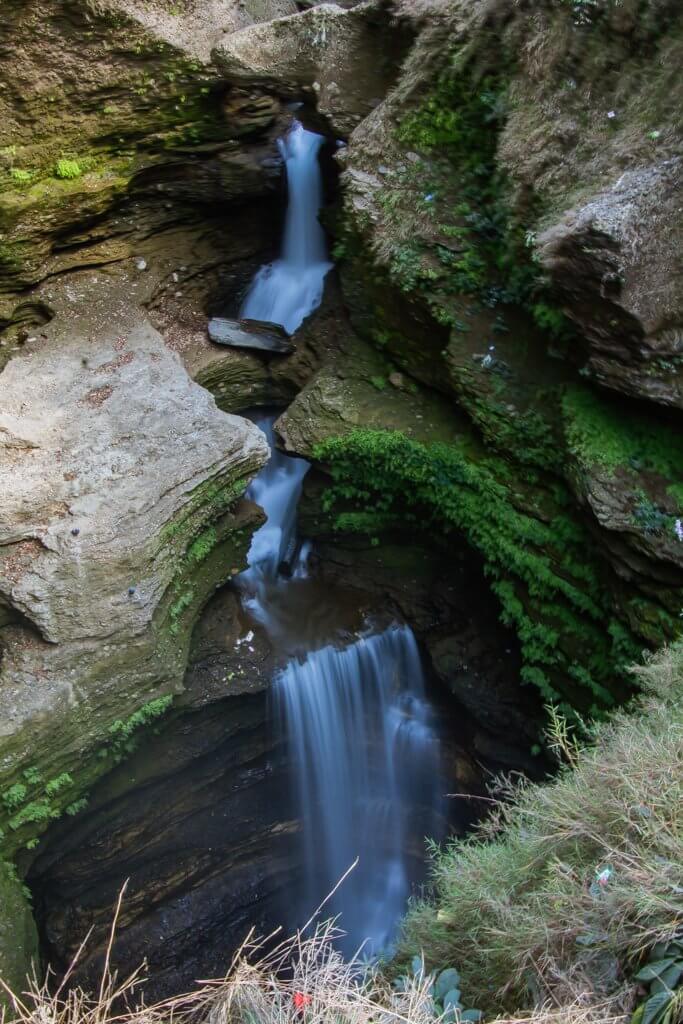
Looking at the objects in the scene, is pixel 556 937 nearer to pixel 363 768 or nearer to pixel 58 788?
pixel 58 788

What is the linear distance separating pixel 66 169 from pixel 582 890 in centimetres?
772

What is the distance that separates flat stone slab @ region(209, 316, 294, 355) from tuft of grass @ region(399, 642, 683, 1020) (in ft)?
21.1

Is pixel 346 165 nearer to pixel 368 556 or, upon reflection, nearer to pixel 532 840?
pixel 368 556

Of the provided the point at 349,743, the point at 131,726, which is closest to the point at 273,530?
the point at 349,743

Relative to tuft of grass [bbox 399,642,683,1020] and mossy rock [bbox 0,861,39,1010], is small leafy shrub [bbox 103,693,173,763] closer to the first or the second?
mossy rock [bbox 0,861,39,1010]

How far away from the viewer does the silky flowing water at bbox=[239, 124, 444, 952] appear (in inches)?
324

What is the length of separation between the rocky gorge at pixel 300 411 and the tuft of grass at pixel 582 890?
268 cm

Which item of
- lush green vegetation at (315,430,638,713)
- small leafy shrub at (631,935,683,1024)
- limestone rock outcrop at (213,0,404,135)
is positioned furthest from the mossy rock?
limestone rock outcrop at (213,0,404,135)

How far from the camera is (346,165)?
24.8 feet

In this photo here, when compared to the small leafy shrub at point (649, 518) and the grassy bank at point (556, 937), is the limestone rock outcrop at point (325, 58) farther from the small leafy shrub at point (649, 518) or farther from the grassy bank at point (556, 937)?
the grassy bank at point (556, 937)

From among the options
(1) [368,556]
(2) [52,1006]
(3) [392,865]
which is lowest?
(3) [392,865]

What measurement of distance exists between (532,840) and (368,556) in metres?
5.29

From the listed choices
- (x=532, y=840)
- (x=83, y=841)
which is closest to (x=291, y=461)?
(x=83, y=841)

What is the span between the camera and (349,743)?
8531 millimetres
